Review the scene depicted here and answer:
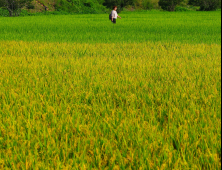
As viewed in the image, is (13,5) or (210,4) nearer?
(13,5)

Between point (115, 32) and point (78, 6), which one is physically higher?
point (78, 6)

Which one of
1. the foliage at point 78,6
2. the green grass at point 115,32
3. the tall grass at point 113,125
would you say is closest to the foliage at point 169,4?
the foliage at point 78,6

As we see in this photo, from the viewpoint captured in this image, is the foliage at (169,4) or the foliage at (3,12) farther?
the foliage at (169,4)

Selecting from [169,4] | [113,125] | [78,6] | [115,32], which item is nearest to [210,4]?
[169,4]

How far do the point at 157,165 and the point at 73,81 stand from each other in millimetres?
1944

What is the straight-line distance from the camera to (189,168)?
1.23 metres

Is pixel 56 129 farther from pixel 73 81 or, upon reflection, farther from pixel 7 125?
pixel 73 81

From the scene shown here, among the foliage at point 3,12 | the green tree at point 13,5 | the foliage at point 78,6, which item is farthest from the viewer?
the foliage at point 78,6

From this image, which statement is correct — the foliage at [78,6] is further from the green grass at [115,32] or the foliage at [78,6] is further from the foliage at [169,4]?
the green grass at [115,32]

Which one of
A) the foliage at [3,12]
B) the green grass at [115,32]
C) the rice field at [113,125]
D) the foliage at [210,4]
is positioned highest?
the foliage at [210,4]

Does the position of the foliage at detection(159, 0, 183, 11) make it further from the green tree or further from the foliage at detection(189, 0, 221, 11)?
the green tree

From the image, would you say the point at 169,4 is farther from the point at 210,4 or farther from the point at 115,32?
the point at 115,32


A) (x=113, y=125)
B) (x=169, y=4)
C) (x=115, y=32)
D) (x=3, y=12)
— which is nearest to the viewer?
(x=113, y=125)

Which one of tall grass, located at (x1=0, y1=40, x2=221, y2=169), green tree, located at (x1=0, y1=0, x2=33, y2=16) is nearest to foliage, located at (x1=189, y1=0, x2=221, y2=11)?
green tree, located at (x1=0, y1=0, x2=33, y2=16)
